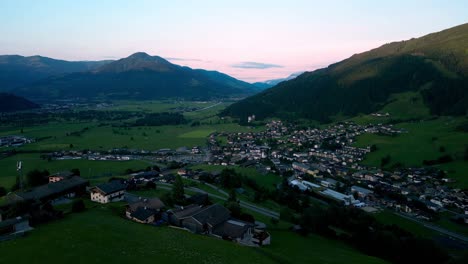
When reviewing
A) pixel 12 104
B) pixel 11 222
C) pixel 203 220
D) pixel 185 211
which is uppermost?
pixel 11 222

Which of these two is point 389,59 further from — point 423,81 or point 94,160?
point 94,160

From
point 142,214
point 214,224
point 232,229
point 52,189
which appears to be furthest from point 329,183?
point 52,189

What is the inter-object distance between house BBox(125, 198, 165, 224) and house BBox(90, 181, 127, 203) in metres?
5.24

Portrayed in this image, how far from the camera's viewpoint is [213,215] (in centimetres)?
3250

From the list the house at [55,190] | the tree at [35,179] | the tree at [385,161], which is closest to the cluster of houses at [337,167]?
the tree at [385,161]

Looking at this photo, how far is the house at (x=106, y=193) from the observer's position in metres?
37.3

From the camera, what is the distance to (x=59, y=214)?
29.0m

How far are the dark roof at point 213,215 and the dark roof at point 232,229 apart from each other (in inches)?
23.8

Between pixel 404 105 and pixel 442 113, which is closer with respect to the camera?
pixel 442 113

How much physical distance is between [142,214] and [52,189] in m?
13.6

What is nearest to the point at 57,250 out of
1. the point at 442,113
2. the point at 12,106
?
the point at 442,113

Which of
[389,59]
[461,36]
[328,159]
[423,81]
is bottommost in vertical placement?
[328,159]

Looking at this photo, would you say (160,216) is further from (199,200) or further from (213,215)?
(199,200)

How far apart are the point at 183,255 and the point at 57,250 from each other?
7.70 meters
